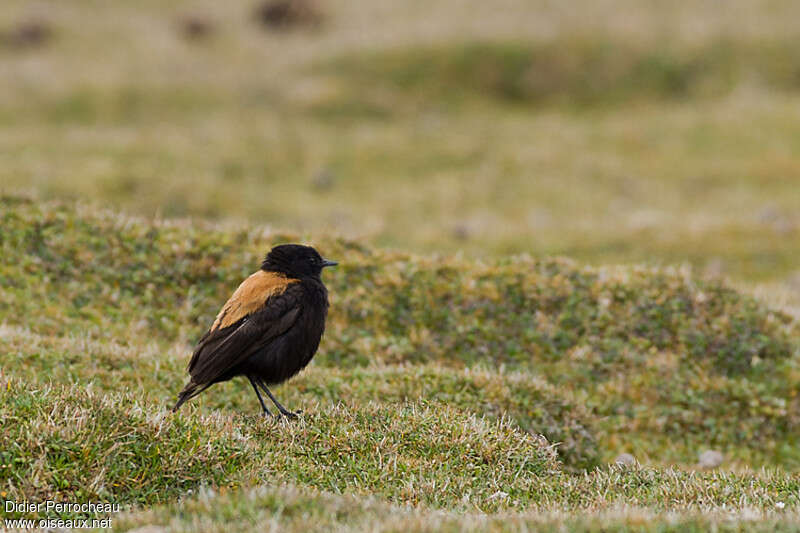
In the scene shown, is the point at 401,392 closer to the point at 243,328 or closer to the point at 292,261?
the point at 292,261

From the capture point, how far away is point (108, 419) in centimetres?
637

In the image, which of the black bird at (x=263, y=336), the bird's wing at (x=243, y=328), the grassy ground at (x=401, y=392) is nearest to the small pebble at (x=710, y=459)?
the grassy ground at (x=401, y=392)

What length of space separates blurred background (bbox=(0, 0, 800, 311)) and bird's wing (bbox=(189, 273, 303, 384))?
5.12m

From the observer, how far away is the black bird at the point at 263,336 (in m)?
7.46

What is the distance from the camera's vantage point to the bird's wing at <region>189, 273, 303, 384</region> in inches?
292

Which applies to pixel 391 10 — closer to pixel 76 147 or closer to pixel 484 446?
pixel 76 147

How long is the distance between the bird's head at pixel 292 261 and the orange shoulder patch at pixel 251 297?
0.31 feet

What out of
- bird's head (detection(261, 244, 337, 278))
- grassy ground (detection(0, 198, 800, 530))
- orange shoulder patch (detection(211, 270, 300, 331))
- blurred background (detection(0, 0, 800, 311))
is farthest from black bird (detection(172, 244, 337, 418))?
blurred background (detection(0, 0, 800, 311))

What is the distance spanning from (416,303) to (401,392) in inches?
102

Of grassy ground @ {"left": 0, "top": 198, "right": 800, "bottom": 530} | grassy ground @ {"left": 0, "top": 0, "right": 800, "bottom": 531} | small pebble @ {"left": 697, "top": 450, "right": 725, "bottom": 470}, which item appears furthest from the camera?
small pebble @ {"left": 697, "top": 450, "right": 725, "bottom": 470}

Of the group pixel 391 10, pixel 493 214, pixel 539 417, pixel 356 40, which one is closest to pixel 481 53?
pixel 356 40

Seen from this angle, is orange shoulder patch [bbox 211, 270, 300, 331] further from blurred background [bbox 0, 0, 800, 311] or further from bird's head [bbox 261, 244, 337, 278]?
blurred background [bbox 0, 0, 800, 311]

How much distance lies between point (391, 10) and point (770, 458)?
37.7 metres

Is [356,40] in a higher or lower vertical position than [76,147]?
higher
